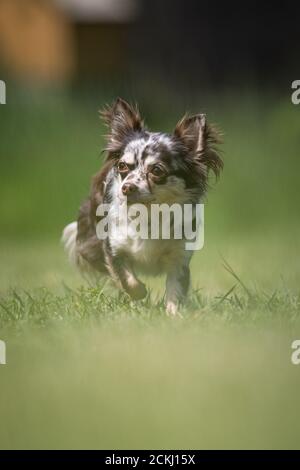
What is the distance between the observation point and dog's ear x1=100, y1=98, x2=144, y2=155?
13.9 feet

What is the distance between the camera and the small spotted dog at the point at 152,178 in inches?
161

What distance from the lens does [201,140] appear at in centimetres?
427

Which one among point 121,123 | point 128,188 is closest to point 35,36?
point 121,123

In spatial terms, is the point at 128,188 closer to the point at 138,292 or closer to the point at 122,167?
the point at 122,167

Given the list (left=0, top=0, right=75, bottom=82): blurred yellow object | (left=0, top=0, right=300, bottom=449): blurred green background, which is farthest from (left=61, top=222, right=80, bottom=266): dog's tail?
(left=0, top=0, right=75, bottom=82): blurred yellow object

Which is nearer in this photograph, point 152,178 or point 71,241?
point 152,178

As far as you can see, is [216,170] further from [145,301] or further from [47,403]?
[47,403]

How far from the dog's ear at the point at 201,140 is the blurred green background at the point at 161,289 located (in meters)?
0.31

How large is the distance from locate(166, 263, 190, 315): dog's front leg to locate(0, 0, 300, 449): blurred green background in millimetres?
61

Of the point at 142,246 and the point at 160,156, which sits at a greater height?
the point at 160,156

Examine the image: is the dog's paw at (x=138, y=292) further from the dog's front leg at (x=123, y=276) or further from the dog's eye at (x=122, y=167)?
the dog's eye at (x=122, y=167)

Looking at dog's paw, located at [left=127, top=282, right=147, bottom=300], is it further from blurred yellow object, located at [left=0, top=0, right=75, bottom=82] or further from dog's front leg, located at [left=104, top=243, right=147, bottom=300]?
blurred yellow object, located at [left=0, top=0, right=75, bottom=82]

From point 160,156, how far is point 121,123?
26 centimetres

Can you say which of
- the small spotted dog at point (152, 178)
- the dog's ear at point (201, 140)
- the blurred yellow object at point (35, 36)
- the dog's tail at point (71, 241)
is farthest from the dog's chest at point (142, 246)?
the blurred yellow object at point (35, 36)
